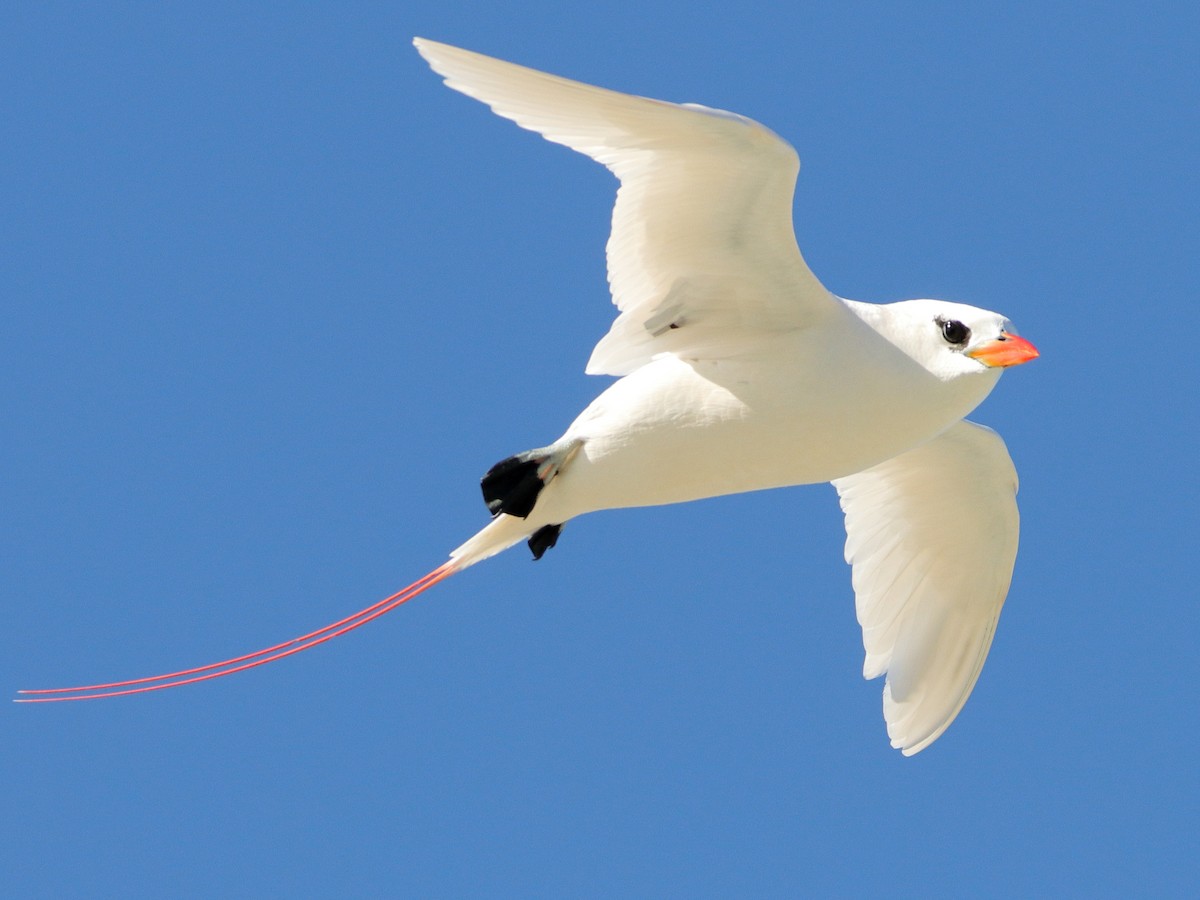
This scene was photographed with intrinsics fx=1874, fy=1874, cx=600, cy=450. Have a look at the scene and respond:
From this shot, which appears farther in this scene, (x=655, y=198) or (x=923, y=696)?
(x=923, y=696)

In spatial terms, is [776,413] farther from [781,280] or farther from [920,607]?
[920,607]

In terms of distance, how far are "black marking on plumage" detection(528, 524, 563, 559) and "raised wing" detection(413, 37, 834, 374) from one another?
0.88m

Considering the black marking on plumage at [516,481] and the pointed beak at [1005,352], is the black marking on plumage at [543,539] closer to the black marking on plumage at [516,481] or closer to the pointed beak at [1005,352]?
the black marking on plumage at [516,481]

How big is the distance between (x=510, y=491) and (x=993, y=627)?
2922 mm

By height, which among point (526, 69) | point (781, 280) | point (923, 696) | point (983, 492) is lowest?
point (923, 696)

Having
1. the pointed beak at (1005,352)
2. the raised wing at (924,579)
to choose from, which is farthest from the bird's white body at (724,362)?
the raised wing at (924,579)

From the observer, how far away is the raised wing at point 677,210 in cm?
706

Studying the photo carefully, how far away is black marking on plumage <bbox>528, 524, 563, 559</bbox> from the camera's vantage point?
8.60 metres

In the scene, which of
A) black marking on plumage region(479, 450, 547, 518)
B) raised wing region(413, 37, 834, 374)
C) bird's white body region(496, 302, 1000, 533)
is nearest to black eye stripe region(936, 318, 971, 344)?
bird's white body region(496, 302, 1000, 533)

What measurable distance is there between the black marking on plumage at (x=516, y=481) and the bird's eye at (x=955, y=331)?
5.94 ft

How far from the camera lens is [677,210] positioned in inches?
303

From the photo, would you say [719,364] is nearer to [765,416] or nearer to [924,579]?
[765,416]

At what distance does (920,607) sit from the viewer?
9.68 meters

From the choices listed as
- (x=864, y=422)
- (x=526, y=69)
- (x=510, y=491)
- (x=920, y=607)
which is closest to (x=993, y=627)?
(x=920, y=607)
